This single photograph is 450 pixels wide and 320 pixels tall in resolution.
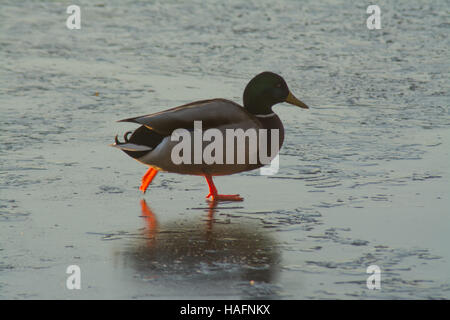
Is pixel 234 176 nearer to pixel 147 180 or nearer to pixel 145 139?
pixel 147 180

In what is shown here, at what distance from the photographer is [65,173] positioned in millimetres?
6074

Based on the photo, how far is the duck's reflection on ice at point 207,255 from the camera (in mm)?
4254

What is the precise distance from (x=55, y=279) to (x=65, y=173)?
6.25ft

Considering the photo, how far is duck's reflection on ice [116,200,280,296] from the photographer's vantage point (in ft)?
14.0

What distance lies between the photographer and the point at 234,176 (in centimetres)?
627

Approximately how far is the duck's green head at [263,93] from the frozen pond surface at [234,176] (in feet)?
1.54

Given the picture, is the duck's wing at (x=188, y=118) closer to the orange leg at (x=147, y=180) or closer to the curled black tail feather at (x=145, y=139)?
the curled black tail feather at (x=145, y=139)

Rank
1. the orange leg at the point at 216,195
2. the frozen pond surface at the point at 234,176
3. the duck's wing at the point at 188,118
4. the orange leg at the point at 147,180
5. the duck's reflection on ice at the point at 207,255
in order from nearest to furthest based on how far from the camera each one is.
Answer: the duck's reflection on ice at the point at 207,255, the frozen pond surface at the point at 234,176, the duck's wing at the point at 188,118, the orange leg at the point at 216,195, the orange leg at the point at 147,180

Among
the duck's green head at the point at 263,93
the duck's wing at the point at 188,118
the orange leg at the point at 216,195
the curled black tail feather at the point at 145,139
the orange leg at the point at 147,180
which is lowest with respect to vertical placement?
the orange leg at the point at 216,195

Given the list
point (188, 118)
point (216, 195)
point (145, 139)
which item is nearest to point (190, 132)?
point (188, 118)

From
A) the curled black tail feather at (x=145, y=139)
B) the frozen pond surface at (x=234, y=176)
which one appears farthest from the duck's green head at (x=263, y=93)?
the curled black tail feather at (x=145, y=139)

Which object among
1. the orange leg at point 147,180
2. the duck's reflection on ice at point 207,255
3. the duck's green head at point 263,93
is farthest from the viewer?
the duck's green head at point 263,93
